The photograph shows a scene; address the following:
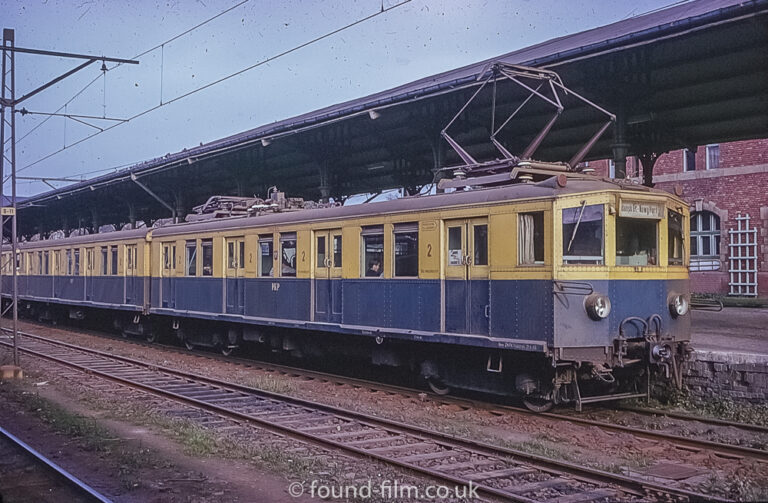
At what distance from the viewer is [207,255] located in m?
17.7

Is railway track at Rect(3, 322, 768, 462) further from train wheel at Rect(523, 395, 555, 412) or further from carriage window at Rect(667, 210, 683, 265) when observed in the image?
carriage window at Rect(667, 210, 683, 265)

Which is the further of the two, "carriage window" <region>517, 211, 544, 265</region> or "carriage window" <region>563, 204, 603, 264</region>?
"carriage window" <region>517, 211, 544, 265</region>

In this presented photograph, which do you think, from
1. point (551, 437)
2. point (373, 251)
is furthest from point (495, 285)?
point (373, 251)

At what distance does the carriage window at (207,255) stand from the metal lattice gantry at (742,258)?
2052 centimetres

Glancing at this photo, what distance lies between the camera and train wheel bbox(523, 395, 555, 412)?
10672 mm

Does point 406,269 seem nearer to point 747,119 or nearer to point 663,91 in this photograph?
point 663,91

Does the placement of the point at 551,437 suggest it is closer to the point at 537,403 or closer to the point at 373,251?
the point at 537,403

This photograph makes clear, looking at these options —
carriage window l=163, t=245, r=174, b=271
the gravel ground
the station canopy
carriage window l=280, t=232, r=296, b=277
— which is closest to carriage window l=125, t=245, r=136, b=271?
carriage window l=163, t=245, r=174, b=271

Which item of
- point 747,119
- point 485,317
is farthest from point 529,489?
point 747,119

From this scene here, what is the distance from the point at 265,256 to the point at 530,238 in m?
7.00

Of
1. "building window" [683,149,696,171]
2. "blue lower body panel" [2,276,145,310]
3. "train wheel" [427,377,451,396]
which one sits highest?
"building window" [683,149,696,171]

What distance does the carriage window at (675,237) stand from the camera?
11.2 meters

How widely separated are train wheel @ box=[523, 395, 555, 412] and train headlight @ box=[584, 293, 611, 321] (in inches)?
55.7

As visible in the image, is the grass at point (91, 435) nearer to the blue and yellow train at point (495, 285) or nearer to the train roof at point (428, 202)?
the blue and yellow train at point (495, 285)
